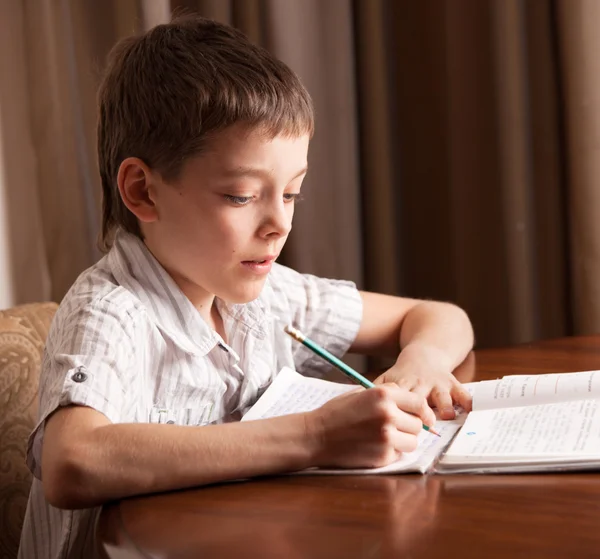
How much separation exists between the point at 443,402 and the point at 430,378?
7 cm

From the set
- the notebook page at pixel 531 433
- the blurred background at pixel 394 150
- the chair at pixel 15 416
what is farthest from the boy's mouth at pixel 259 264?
the blurred background at pixel 394 150

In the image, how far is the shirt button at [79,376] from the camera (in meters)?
0.92

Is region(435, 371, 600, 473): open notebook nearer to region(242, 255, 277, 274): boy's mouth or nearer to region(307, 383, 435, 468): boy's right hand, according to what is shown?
region(307, 383, 435, 468): boy's right hand

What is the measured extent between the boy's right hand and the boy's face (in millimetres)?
272

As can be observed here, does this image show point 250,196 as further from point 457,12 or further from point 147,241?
point 457,12

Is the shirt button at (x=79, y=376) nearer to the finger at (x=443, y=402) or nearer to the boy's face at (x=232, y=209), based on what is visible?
the boy's face at (x=232, y=209)

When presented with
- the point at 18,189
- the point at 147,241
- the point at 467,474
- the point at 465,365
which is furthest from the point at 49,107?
the point at 467,474

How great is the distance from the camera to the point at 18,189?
191 centimetres

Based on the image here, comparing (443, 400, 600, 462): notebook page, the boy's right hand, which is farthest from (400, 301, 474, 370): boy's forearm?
the boy's right hand

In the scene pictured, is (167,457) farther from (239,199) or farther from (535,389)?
(535,389)

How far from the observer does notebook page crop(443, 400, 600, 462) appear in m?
0.84

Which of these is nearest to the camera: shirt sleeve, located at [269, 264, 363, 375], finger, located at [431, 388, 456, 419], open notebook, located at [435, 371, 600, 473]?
open notebook, located at [435, 371, 600, 473]

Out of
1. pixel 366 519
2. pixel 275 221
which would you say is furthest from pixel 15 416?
pixel 366 519

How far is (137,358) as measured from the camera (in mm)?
1039
